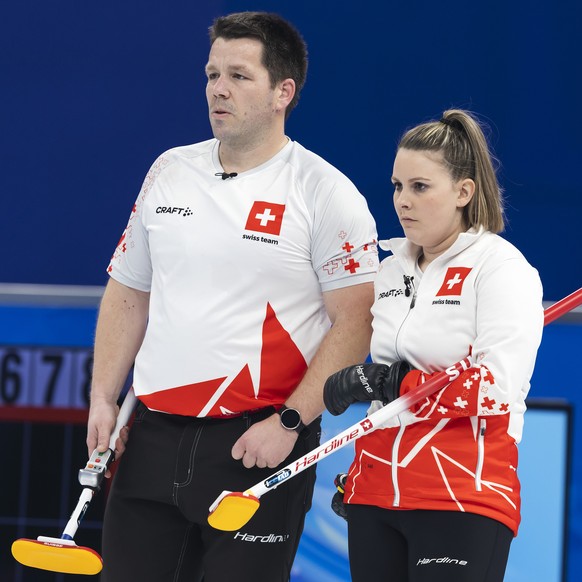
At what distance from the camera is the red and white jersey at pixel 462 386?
81.7 inches

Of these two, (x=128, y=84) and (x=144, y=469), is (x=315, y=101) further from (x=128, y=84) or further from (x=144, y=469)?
(x=144, y=469)

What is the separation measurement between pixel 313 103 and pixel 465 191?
148 cm

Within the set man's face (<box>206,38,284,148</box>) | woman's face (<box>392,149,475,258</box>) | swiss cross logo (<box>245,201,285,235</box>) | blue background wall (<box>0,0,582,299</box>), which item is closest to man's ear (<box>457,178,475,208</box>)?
woman's face (<box>392,149,475,258</box>)

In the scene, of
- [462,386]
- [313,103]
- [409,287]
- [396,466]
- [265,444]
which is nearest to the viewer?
[462,386]

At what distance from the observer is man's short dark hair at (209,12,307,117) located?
2.56 meters

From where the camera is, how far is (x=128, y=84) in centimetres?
372

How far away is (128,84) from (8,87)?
1.35 feet

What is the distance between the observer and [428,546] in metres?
2.11

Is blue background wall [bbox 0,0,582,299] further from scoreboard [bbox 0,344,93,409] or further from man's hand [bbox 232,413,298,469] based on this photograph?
man's hand [bbox 232,413,298,469]

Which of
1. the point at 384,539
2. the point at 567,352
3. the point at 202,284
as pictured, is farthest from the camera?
the point at 567,352

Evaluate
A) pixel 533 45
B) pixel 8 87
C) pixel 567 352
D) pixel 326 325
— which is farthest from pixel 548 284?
pixel 8 87

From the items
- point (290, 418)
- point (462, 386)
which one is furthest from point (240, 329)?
point (462, 386)

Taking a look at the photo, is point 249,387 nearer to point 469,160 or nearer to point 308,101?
point 469,160

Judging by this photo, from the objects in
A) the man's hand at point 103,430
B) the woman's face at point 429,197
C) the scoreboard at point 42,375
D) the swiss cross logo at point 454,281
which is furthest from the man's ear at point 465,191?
the scoreboard at point 42,375
